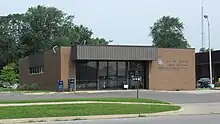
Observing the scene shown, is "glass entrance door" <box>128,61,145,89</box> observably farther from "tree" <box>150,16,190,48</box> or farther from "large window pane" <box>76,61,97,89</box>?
"tree" <box>150,16,190,48</box>

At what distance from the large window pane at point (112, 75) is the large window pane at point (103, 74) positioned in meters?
0.44

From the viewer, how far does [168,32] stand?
114 meters

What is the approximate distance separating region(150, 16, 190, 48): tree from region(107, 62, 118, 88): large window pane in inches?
2559

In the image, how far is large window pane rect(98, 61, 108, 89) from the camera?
154 ft

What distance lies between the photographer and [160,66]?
48.5 metres

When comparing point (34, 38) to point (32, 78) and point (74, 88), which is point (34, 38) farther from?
point (74, 88)

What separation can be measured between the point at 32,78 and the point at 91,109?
3699 cm

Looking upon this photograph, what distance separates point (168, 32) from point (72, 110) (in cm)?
9526

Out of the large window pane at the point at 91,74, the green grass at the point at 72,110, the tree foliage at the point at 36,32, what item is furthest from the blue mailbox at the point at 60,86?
the tree foliage at the point at 36,32

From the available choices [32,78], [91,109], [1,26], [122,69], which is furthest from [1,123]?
[1,26]

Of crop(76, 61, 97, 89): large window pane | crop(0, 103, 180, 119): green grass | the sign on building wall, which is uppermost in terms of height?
the sign on building wall

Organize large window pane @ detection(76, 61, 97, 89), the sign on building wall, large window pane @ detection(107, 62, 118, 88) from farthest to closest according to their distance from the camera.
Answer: the sign on building wall, large window pane @ detection(107, 62, 118, 88), large window pane @ detection(76, 61, 97, 89)

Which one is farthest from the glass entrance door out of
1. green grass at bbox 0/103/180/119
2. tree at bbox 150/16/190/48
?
tree at bbox 150/16/190/48

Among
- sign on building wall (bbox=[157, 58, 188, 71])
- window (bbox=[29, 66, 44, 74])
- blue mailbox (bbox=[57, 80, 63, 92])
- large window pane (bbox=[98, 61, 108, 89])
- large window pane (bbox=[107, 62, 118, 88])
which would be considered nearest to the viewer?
blue mailbox (bbox=[57, 80, 63, 92])
